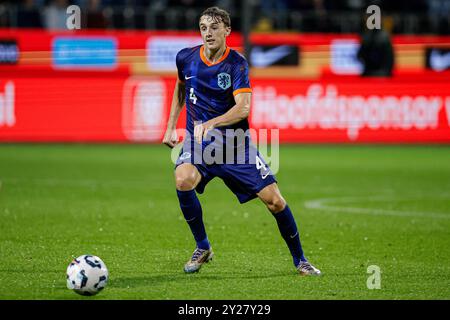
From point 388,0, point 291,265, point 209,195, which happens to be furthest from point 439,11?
point 291,265

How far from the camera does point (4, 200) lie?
12.6m

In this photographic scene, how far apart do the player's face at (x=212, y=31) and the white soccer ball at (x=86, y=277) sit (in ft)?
6.89

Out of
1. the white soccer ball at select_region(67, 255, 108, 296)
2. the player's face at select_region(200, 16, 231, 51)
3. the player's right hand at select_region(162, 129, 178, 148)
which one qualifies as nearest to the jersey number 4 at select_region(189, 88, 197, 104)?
the player's right hand at select_region(162, 129, 178, 148)

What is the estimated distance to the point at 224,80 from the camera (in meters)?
7.99

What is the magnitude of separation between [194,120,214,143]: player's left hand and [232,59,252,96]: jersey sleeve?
14.3 inches

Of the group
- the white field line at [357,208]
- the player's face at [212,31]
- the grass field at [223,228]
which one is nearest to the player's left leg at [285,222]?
the grass field at [223,228]

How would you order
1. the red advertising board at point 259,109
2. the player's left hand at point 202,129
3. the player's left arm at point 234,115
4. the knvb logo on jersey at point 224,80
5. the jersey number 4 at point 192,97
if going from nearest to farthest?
the player's left hand at point 202,129 → the player's left arm at point 234,115 → the knvb logo on jersey at point 224,80 → the jersey number 4 at point 192,97 → the red advertising board at point 259,109

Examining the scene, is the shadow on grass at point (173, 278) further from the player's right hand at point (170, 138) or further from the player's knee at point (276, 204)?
the player's right hand at point (170, 138)

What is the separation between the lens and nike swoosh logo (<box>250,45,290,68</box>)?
25406 millimetres

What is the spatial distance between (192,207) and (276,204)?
71 cm

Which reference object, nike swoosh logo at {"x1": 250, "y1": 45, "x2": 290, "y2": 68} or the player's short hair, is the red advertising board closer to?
nike swoosh logo at {"x1": 250, "y1": 45, "x2": 290, "y2": 68}

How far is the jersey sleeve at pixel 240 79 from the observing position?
7875mm

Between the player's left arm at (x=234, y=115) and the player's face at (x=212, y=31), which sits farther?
the player's face at (x=212, y=31)

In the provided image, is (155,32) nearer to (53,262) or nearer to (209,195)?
(209,195)
